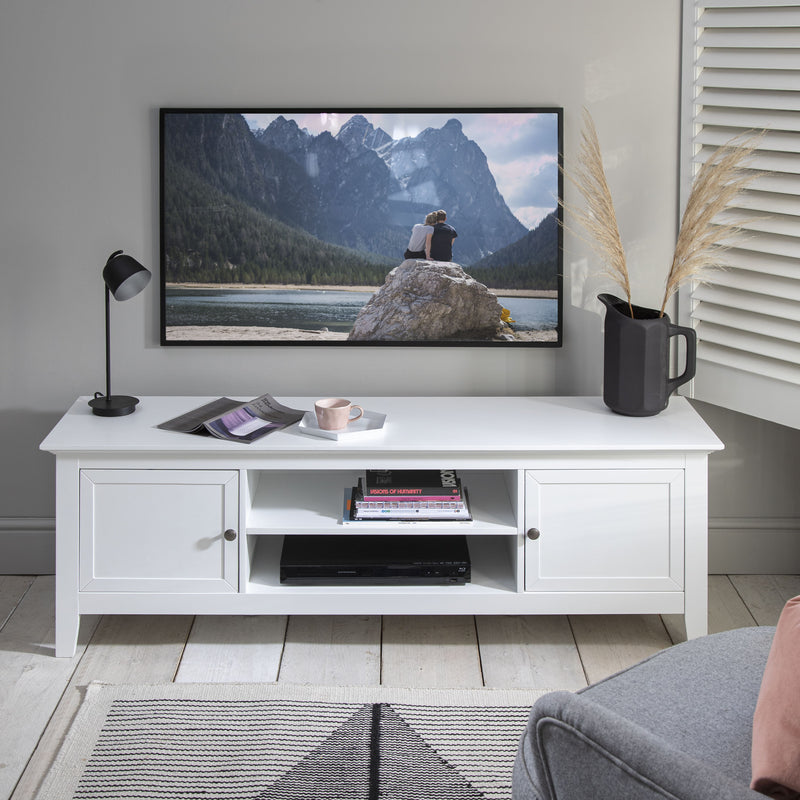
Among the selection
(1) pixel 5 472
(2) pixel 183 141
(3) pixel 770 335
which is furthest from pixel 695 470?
(1) pixel 5 472

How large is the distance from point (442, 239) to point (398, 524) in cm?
90

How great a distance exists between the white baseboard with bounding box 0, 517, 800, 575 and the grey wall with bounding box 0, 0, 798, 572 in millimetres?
374

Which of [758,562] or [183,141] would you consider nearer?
[183,141]

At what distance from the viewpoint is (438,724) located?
2.04 m

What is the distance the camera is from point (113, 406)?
2.47m

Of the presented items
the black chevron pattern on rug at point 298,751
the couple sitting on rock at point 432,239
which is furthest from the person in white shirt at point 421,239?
the black chevron pattern on rug at point 298,751

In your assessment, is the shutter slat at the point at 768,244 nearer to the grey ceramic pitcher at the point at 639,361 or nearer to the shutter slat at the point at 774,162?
the shutter slat at the point at 774,162

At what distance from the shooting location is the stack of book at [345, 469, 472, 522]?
2.37m

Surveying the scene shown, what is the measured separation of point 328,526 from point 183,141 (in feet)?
4.01

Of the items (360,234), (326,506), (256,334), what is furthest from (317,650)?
(360,234)

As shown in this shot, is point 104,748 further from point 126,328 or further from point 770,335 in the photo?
point 770,335

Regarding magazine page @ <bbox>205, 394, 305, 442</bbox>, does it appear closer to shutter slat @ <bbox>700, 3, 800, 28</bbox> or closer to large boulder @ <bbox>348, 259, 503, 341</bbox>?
large boulder @ <bbox>348, 259, 503, 341</bbox>

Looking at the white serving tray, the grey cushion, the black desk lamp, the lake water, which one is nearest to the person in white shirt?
the lake water

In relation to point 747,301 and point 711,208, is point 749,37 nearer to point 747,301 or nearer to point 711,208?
point 711,208
